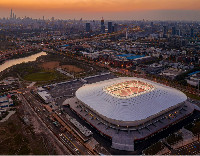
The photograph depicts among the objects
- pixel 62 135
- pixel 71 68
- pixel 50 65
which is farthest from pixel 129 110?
pixel 50 65

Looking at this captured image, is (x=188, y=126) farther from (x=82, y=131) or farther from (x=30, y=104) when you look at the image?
(x=30, y=104)

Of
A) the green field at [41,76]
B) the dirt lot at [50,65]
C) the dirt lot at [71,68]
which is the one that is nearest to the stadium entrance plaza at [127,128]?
the green field at [41,76]

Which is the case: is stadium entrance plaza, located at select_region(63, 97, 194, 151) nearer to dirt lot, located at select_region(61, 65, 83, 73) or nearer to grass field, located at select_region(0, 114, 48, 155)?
grass field, located at select_region(0, 114, 48, 155)

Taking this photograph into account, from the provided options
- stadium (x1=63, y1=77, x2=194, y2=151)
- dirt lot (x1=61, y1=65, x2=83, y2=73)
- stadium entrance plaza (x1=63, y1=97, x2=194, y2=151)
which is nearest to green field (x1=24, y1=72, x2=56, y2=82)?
dirt lot (x1=61, y1=65, x2=83, y2=73)

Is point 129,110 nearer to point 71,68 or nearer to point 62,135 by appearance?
point 62,135

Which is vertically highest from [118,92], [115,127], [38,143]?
[118,92]

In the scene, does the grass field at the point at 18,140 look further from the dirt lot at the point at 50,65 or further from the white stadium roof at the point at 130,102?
the dirt lot at the point at 50,65

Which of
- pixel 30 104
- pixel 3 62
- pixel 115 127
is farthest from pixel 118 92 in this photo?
pixel 3 62
